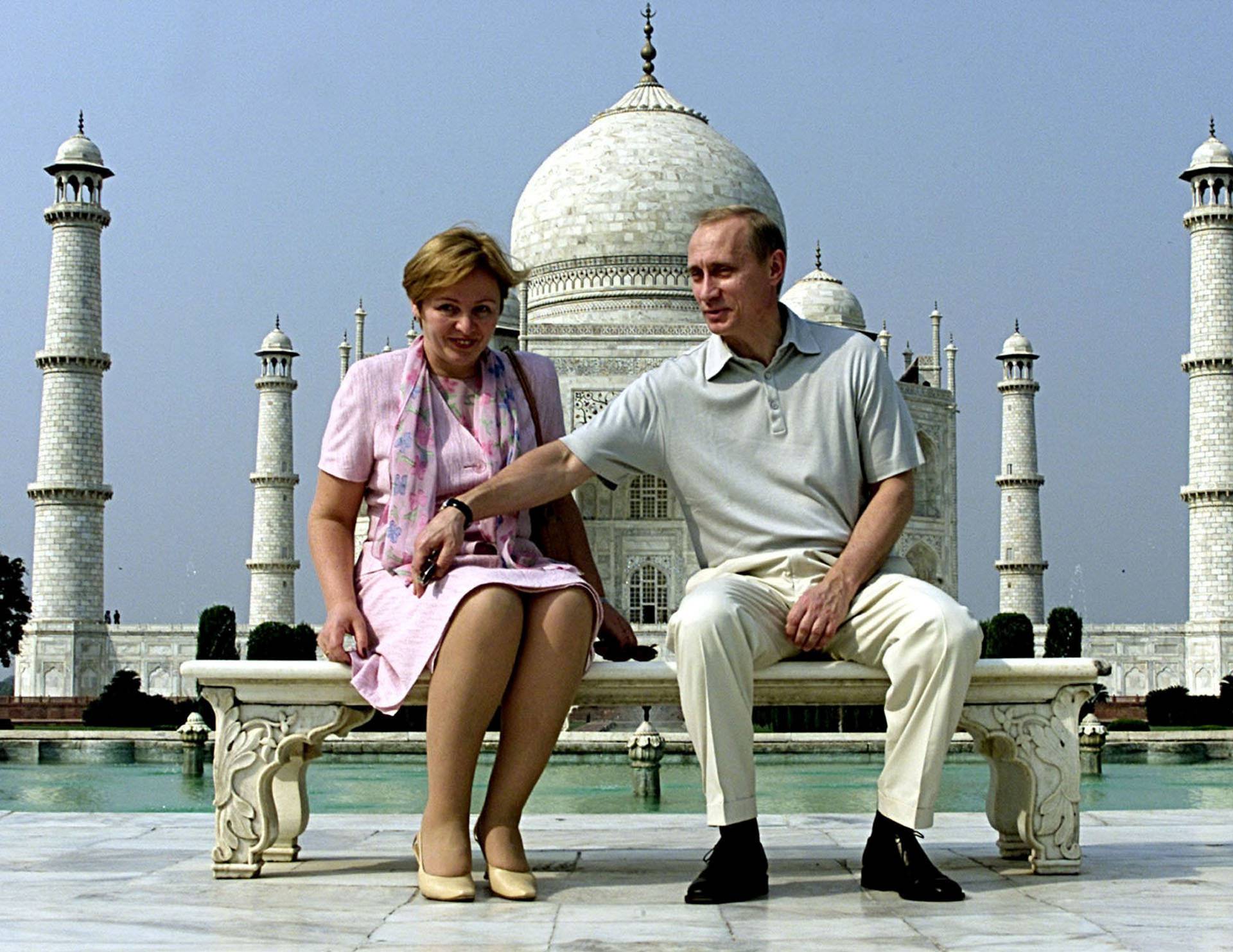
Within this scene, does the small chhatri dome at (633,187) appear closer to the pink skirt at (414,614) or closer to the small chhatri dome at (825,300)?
the small chhatri dome at (825,300)

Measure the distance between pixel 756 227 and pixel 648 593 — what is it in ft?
77.1

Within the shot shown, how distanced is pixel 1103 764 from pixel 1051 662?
9425mm

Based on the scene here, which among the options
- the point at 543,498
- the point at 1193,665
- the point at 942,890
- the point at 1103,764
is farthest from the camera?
the point at 1193,665

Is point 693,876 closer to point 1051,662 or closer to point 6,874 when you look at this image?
point 1051,662

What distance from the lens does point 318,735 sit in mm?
3428

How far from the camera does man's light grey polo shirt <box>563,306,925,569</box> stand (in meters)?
3.43

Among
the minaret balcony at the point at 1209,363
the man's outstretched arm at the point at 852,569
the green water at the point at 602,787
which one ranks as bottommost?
the green water at the point at 602,787

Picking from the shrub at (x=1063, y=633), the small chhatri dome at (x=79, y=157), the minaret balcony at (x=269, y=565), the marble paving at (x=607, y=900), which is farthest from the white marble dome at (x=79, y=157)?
the marble paving at (x=607, y=900)

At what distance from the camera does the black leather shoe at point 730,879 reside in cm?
298

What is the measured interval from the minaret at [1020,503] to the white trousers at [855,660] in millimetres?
26480

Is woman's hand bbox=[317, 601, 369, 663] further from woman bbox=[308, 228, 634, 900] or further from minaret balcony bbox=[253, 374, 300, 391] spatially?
minaret balcony bbox=[253, 374, 300, 391]

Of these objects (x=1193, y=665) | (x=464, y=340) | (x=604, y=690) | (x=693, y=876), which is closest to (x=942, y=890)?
(x=693, y=876)

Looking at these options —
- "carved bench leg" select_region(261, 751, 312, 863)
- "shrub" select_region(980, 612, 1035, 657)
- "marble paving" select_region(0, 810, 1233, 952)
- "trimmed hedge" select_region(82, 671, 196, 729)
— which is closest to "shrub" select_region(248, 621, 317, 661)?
"trimmed hedge" select_region(82, 671, 196, 729)

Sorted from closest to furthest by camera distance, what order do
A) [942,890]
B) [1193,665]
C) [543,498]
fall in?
1. [942,890]
2. [543,498]
3. [1193,665]
